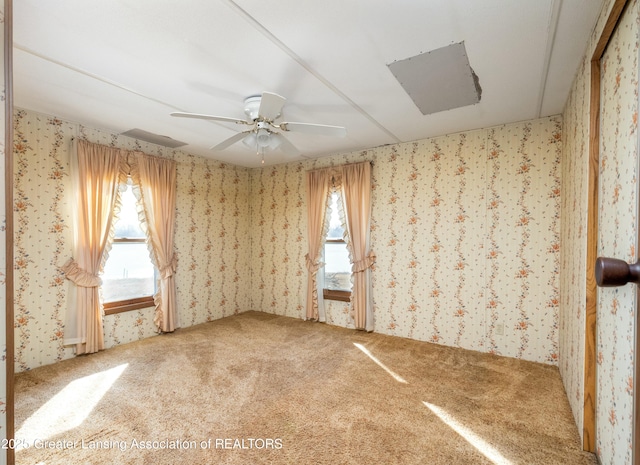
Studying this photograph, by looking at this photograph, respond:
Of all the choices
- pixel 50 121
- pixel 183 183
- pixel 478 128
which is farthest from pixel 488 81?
pixel 50 121

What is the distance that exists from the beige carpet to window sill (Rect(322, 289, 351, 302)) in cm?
87

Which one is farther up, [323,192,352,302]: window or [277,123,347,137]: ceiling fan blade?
[277,123,347,137]: ceiling fan blade

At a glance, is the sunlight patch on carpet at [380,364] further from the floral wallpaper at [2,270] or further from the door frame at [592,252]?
the floral wallpaper at [2,270]

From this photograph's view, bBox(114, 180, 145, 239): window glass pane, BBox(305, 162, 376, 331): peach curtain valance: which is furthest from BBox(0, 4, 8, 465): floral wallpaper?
BBox(305, 162, 376, 331): peach curtain valance

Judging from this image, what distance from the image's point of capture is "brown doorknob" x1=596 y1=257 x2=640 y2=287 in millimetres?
524

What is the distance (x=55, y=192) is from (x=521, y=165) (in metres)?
4.71

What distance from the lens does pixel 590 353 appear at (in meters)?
1.66

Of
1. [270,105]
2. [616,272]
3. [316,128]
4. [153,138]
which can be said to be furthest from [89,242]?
[616,272]

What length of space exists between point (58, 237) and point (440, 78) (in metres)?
3.78

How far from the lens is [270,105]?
202cm

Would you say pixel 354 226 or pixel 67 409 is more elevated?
pixel 354 226

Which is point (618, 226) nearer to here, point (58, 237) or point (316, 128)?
point (316, 128)

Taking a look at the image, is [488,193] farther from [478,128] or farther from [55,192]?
[55,192]

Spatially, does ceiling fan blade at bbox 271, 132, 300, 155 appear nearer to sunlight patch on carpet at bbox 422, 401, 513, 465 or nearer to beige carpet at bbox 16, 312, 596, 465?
beige carpet at bbox 16, 312, 596, 465
